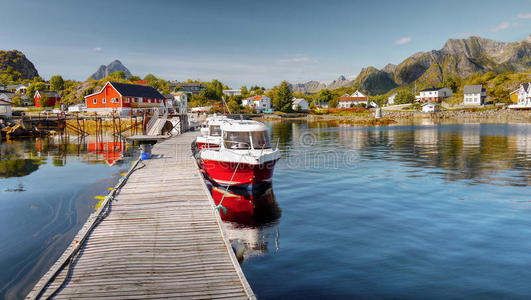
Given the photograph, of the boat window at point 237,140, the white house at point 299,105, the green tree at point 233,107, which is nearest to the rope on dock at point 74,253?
the boat window at point 237,140

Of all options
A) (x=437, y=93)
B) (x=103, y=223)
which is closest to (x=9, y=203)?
(x=103, y=223)

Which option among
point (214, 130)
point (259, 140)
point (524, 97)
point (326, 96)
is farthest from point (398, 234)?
point (326, 96)

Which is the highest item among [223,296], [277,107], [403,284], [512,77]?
[512,77]

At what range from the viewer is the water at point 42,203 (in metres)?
11.2

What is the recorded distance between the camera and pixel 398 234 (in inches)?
528

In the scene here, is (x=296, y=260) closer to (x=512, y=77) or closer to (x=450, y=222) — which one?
(x=450, y=222)

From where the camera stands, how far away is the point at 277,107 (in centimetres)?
14375

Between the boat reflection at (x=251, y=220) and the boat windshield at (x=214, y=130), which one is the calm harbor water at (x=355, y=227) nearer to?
the boat reflection at (x=251, y=220)

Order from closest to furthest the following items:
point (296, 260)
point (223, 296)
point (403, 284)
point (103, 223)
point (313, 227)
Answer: point (223, 296) → point (403, 284) → point (103, 223) → point (296, 260) → point (313, 227)

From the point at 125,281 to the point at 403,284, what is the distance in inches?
307

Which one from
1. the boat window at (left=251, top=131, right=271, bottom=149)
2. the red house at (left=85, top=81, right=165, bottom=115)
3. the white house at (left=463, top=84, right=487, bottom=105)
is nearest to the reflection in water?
the boat window at (left=251, top=131, right=271, bottom=149)

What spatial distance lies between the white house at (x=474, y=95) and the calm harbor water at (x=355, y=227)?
117081 millimetres

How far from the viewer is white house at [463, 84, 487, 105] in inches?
5017

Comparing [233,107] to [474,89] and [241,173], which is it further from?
[241,173]
